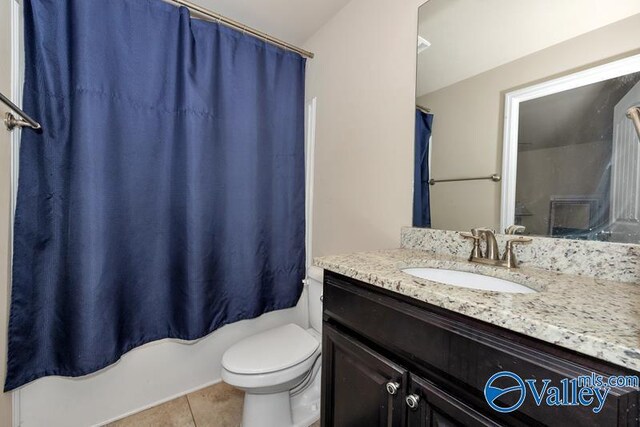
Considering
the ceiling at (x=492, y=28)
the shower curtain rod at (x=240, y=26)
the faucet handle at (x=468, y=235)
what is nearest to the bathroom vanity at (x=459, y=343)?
the faucet handle at (x=468, y=235)

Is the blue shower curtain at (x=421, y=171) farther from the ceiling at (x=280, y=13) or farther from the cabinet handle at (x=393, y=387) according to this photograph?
the ceiling at (x=280, y=13)

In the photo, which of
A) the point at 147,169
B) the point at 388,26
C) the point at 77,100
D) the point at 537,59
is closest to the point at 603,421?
the point at 537,59

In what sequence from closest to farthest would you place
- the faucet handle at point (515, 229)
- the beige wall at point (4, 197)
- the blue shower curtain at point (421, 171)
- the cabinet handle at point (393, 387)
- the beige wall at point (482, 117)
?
the cabinet handle at point (393, 387) → the beige wall at point (482, 117) → the faucet handle at point (515, 229) → the beige wall at point (4, 197) → the blue shower curtain at point (421, 171)

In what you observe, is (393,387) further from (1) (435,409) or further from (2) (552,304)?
(2) (552,304)

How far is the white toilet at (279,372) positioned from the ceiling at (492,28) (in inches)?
44.4

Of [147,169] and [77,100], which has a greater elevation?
[77,100]

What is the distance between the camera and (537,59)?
2.82ft

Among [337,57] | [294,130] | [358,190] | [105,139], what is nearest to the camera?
[105,139]

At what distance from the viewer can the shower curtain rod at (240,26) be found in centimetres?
139

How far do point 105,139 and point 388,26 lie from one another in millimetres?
1463

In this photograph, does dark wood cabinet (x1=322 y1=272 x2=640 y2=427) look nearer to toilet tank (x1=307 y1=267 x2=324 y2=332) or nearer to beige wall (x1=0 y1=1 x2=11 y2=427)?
toilet tank (x1=307 y1=267 x2=324 y2=332)

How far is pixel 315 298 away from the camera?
1.44m

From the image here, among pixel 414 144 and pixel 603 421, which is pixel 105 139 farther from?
pixel 603 421

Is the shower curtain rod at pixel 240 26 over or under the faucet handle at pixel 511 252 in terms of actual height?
over
